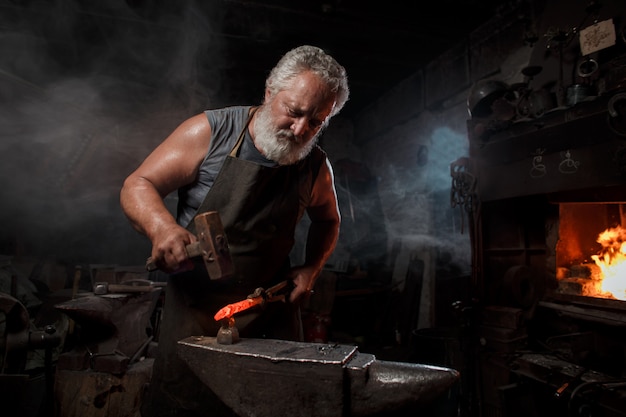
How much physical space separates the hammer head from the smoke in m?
5.19

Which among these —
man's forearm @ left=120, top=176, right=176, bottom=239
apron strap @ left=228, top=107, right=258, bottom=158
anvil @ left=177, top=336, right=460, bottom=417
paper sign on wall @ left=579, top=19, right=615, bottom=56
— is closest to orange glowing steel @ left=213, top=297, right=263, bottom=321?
anvil @ left=177, top=336, right=460, bottom=417

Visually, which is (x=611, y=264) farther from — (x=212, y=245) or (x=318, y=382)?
(x=212, y=245)

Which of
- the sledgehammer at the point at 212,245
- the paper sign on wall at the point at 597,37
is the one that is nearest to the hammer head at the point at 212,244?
the sledgehammer at the point at 212,245

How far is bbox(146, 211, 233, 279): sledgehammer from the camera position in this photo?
155 centimetres

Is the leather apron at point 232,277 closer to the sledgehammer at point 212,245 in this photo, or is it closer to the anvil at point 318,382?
the sledgehammer at point 212,245

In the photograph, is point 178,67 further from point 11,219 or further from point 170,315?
point 170,315

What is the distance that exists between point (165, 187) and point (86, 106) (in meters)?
6.08

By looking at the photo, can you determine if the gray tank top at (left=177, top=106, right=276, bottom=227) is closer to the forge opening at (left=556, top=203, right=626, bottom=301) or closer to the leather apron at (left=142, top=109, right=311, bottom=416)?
the leather apron at (left=142, top=109, right=311, bottom=416)

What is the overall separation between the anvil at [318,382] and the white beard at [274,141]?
1.10 meters

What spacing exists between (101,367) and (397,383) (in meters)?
3.24

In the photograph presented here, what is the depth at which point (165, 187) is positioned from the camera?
6.68ft

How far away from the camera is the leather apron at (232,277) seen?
6.80ft

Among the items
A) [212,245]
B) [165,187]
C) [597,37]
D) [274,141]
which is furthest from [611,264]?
[165,187]

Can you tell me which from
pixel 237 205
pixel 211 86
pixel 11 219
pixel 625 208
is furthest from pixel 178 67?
pixel 625 208
